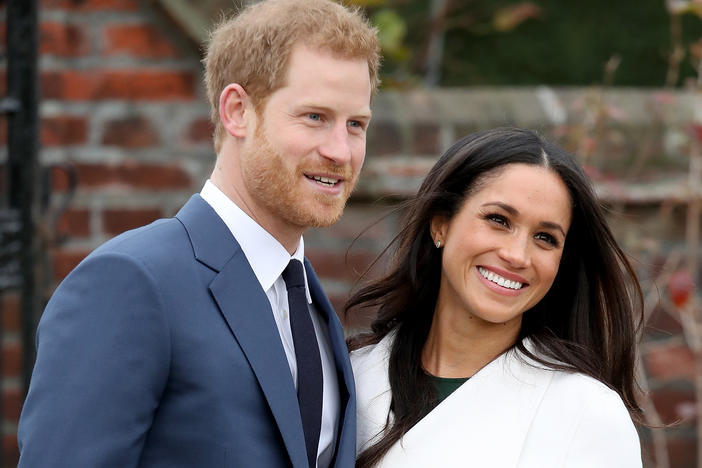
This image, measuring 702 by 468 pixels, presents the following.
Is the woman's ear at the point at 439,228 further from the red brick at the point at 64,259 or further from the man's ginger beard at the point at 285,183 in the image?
the red brick at the point at 64,259

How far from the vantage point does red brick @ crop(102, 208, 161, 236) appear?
12.8 feet

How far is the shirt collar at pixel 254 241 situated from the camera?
7.79ft

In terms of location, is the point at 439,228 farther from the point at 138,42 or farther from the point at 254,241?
the point at 138,42

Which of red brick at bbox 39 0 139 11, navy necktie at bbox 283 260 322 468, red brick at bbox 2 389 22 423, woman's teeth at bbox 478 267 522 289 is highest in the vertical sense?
red brick at bbox 39 0 139 11

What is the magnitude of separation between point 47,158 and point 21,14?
0.73m

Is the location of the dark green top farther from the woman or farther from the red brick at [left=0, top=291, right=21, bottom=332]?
the red brick at [left=0, top=291, right=21, bottom=332]

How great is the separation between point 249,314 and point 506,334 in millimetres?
796

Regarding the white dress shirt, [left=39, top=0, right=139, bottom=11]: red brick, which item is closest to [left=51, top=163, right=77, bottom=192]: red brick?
[left=39, top=0, right=139, bottom=11]: red brick

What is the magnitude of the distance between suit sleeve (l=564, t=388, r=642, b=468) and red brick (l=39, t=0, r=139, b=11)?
2226 mm

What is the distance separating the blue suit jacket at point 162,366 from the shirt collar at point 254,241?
45 millimetres

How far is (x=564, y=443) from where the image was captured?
246 cm

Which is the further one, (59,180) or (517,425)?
(59,180)

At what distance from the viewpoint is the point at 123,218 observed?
3.90 metres

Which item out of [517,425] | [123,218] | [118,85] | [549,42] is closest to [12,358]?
[123,218]
